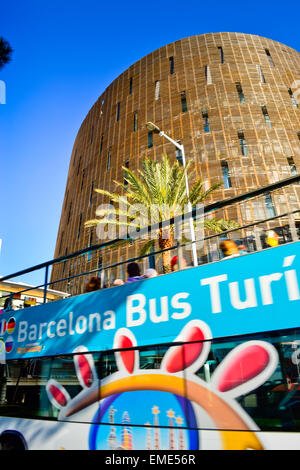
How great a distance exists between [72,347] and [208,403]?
2.34 metres

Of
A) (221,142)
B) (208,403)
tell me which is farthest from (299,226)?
(221,142)

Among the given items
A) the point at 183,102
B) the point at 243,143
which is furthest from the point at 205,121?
the point at 243,143

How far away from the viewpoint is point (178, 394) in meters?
3.49

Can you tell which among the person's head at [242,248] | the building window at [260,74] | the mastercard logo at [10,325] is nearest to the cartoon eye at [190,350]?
the person's head at [242,248]

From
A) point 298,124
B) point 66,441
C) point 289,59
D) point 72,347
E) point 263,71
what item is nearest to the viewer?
point 66,441

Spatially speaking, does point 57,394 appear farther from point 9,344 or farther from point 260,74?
point 260,74

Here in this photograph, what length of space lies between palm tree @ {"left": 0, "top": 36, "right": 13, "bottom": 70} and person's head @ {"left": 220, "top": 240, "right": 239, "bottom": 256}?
25.6 feet

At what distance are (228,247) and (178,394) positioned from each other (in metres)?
2.03

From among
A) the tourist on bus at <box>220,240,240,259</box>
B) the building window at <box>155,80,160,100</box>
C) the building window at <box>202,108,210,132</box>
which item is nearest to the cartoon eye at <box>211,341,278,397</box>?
the tourist on bus at <box>220,240,240,259</box>

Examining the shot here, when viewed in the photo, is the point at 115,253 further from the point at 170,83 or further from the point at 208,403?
the point at 208,403

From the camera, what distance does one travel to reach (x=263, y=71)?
1258 inches

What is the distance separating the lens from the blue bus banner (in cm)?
328

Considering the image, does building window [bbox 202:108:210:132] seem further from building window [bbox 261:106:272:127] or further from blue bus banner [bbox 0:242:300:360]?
blue bus banner [bbox 0:242:300:360]

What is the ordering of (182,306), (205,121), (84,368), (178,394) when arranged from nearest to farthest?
(178,394)
(182,306)
(84,368)
(205,121)
